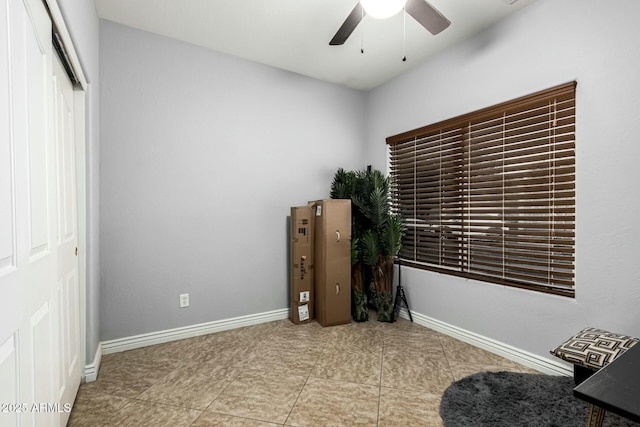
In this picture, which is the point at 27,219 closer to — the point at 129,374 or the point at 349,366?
the point at 129,374

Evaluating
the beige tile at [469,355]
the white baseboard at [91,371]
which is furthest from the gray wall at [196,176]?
the beige tile at [469,355]

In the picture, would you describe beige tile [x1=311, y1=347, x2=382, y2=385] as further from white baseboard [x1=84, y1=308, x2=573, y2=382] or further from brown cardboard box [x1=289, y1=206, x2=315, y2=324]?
white baseboard [x1=84, y1=308, x2=573, y2=382]

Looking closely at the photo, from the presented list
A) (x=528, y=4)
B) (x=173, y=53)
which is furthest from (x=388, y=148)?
(x=173, y=53)

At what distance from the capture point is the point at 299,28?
107 inches

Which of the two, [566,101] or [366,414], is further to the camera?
[566,101]

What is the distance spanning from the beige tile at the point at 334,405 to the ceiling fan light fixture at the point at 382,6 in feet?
7.59

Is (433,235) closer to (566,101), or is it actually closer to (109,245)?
(566,101)

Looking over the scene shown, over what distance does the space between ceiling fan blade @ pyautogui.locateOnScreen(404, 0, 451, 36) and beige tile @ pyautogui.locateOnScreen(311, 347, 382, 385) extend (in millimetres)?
2385

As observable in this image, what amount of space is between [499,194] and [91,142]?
3.12 m

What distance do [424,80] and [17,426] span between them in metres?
3.66

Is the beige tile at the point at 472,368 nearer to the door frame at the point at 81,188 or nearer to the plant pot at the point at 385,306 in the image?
the plant pot at the point at 385,306

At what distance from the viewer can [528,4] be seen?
7.89 feet

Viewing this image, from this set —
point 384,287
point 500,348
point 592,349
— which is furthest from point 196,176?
point 592,349

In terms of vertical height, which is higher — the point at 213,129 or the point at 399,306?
the point at 213,129
